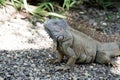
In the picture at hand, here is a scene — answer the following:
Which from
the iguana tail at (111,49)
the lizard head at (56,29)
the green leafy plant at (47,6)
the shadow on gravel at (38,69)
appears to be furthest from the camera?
the green leafy plant at (47,6)

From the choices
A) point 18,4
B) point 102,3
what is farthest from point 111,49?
point 102,3

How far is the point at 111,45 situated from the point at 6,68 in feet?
4.90

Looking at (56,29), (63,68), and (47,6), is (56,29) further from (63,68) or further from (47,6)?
(47,6)

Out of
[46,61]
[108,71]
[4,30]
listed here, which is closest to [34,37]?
[4,30]

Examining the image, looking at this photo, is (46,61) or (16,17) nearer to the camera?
(46,61)

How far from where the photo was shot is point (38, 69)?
503 cm

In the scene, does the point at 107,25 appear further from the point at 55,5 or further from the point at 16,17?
the point at 16,17

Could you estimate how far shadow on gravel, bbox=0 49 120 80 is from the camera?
4855mm

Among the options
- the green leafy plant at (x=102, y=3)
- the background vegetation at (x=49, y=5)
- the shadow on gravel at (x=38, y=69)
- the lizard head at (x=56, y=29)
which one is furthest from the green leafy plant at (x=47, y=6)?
the lizard head at (x=56, y=29)

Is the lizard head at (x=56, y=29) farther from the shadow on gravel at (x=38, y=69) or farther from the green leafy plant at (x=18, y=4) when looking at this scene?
the green leafy plant at (x=18, y=4)

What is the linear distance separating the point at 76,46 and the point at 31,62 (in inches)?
22.4

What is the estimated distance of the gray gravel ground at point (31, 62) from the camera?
4.90m

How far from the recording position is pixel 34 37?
6.19 metres

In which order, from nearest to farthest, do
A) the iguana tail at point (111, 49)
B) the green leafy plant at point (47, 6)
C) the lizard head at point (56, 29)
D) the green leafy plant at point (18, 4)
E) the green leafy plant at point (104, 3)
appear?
the lizard head at point (56, 29), the iguana tail at point (111, 49), the green leafy plant at point (18, 4), the green leafy plant at point (47, 6), the green leafy plant at point (104, 3)
